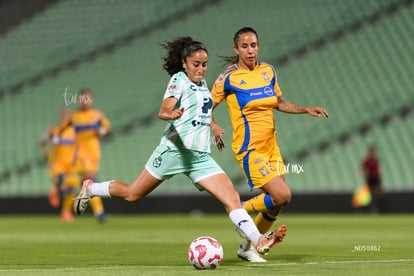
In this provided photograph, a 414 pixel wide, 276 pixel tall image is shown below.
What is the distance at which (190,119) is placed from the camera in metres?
9.09

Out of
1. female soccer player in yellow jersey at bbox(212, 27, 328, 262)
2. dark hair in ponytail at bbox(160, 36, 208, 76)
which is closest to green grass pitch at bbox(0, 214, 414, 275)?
female soccer player in yellow jersey at bbox(212, 27, 328, 262)

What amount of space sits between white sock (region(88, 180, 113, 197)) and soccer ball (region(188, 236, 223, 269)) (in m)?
1.50

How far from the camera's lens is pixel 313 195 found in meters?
23.3

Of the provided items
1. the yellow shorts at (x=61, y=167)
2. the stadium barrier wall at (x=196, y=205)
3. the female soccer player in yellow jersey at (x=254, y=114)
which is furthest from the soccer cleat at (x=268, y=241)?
the stadium barrier wall at (x=196, y=205)

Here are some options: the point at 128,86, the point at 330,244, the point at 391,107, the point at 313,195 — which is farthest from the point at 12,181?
the point at 330,244

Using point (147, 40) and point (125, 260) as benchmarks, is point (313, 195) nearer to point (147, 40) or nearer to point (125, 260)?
point (147, 40)

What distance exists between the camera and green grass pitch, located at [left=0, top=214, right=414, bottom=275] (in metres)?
8.56

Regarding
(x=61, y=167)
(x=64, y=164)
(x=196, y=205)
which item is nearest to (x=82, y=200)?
(x=61, y=167)

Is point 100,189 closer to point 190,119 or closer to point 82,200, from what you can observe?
point 82,200

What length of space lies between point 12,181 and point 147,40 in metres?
6.28

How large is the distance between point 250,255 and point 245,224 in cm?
72

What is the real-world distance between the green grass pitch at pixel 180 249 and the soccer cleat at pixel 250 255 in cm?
10

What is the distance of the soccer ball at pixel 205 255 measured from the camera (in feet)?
28.0

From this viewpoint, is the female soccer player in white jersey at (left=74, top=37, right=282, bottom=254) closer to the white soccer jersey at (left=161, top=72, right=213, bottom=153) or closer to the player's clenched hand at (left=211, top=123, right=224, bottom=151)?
the white soccer jersey at (left=161, top=72, right=213, bottom=153)
